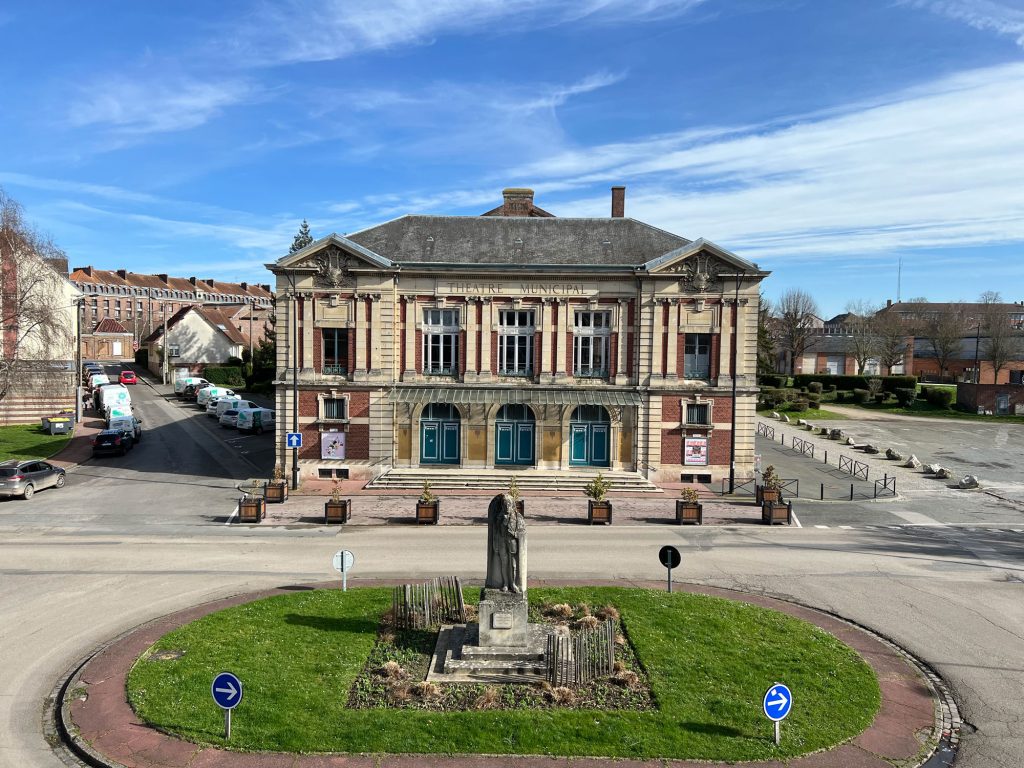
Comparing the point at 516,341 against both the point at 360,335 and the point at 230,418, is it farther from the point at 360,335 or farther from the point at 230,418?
the point at 230,418

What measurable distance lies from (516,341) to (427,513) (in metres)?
10.4

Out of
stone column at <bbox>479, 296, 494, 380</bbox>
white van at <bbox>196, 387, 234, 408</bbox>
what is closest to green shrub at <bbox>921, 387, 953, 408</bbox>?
stone column at <bbox>479, 296, 494, 380</bbox>

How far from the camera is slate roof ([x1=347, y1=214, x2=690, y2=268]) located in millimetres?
32562

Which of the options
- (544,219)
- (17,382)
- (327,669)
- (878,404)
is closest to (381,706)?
(327,669)

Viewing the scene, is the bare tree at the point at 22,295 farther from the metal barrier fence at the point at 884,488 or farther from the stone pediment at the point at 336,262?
the metal barrier fence at the point at 884,488

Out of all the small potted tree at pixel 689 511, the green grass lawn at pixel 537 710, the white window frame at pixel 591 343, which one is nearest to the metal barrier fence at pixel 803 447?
the white window frame at pixel 591 343

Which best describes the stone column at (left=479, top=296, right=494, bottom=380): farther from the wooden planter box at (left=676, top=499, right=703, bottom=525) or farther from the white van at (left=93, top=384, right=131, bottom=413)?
the white van at (left=93, top=384, right=131, bottom=413)

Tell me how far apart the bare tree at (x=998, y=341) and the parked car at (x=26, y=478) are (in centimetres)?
7805

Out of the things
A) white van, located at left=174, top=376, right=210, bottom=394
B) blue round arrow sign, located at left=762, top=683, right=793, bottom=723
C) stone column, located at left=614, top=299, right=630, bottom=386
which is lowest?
blue round arrow sign, located at left=762, top=683, right=793, bottom=723

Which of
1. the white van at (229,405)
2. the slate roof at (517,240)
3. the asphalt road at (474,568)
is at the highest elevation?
the slate roof at (517,240)

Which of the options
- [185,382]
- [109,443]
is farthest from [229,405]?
[185,382]

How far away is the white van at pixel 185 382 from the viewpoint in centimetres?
6012

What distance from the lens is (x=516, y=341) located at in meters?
32.2

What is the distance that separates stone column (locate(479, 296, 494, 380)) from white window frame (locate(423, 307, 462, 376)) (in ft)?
3.54
